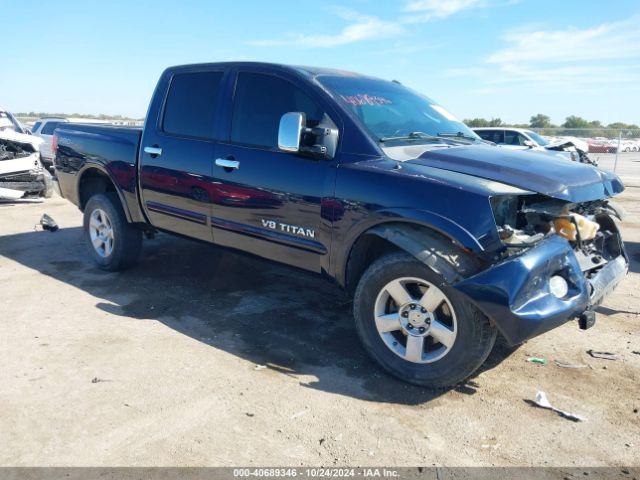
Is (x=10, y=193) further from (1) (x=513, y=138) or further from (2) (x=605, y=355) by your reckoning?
(1) (x=513, y=138)

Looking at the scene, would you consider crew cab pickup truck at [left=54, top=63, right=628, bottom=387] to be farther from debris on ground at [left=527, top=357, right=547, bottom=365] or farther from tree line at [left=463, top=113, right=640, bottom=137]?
tree line at [left=463, top=113, right=640, bottom=137]

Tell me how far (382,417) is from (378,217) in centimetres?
121

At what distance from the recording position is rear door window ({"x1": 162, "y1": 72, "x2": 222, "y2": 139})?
455 centimetres

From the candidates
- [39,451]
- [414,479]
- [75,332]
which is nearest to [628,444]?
[414,479]

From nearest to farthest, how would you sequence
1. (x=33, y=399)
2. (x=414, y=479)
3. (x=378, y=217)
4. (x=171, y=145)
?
(x=414, y=479) < (x=33, y=399) < (x=378, y=217) < (x=171, y=145)

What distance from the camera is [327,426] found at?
2900 mm

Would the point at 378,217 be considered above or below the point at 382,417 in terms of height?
above

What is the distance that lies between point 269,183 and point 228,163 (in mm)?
488

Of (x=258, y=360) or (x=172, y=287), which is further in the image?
(x=172, y=287)

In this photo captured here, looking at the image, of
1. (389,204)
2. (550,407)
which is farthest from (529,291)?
(389,204)

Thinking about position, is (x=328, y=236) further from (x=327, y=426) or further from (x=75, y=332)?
(x=75, y=332)

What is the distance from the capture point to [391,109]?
4113 millimetres

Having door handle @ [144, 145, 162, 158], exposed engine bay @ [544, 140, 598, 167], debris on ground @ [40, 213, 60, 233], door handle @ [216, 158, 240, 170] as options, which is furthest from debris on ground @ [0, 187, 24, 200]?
exposed engine bay @ [544, 140, 598, 167]

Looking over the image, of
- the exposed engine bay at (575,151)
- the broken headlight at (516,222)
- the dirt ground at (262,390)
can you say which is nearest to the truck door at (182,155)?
the dirt ground at (262,390)
